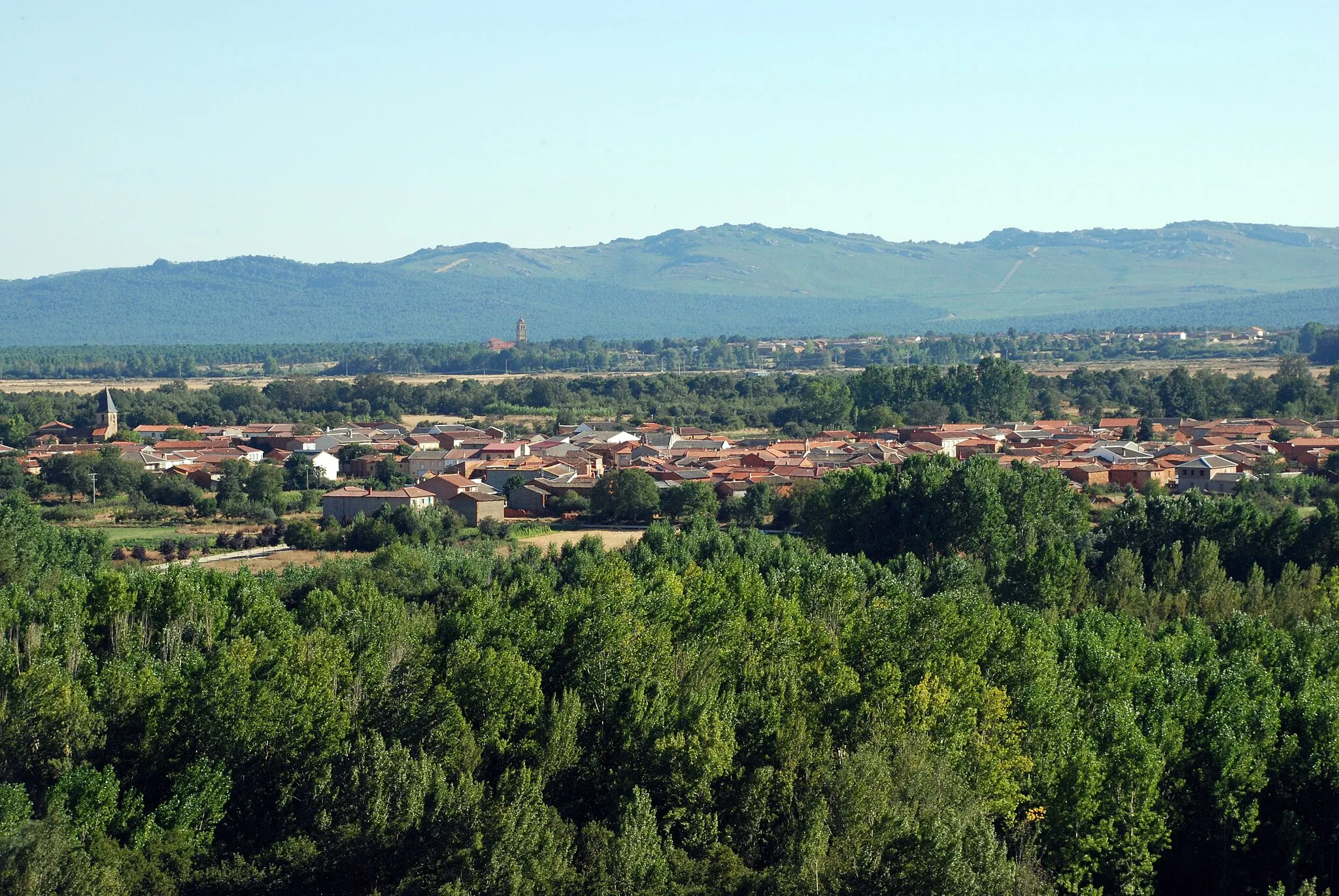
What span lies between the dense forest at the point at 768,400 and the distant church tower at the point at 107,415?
909 mm

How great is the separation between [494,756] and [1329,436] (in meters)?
42.7

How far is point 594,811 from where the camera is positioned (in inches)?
672

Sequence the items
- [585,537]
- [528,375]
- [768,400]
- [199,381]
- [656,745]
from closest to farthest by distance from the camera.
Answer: [656,745] < [585,537] < [768,400] < [199,381] < [528,375]

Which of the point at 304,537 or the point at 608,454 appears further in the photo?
the point at 608,454

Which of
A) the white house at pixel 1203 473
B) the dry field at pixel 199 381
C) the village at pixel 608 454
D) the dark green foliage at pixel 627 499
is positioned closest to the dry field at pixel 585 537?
the dark green foliage at pixel 627 499

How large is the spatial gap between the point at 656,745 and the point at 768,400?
60.2 m

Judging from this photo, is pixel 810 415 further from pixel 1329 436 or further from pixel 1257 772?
pixel 1257 772

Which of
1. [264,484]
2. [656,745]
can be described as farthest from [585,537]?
[656,745]

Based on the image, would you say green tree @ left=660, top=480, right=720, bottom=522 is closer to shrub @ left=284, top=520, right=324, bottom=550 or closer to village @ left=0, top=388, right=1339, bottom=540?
village @ left=0, top=388, right=1339, bottom=540

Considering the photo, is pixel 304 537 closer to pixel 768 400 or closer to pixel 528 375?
pixel 768 400

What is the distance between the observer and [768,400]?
7662cm

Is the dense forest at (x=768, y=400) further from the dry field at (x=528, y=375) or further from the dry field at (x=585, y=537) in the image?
the dry field at (x=585, y=537)

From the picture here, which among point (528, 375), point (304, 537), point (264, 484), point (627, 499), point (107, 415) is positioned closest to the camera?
point (304, 537)

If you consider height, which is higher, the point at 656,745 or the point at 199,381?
the point at 656,745
